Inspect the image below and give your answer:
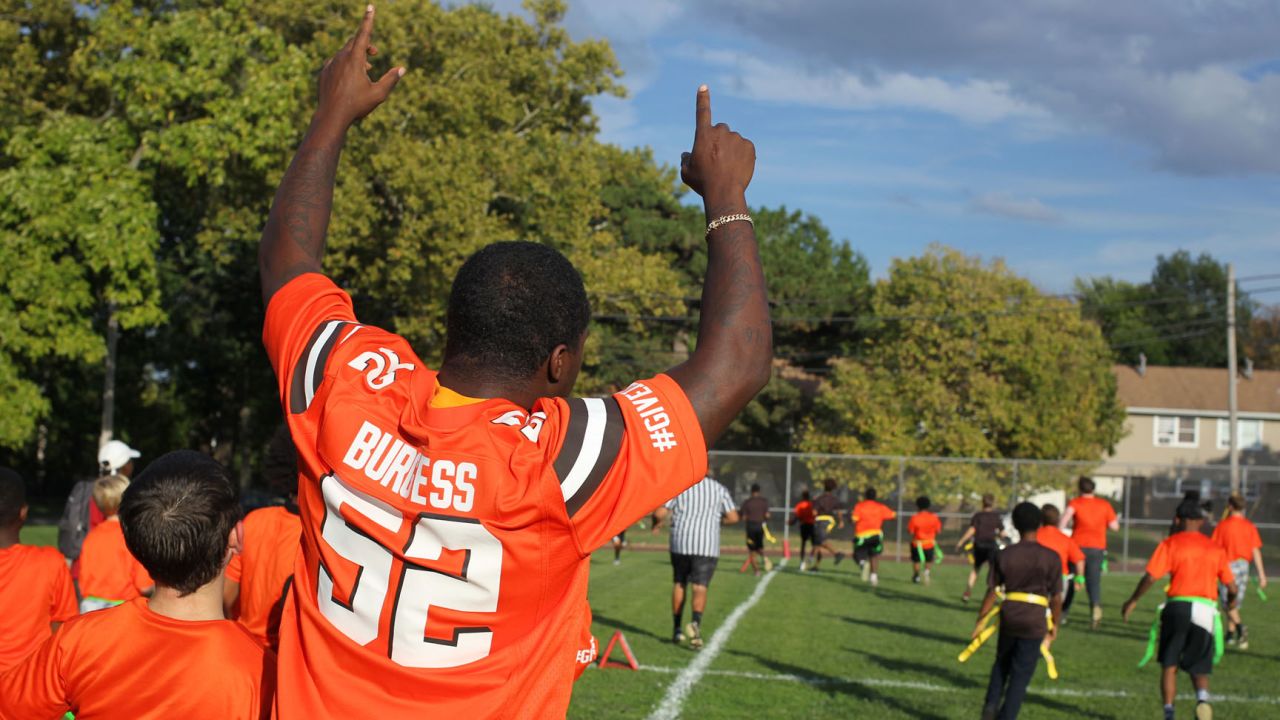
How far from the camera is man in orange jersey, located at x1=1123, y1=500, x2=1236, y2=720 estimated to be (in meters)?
9.98

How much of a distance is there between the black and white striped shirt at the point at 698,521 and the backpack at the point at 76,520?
6247 millimetres

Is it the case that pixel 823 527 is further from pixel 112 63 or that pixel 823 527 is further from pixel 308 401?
pixel 308 401

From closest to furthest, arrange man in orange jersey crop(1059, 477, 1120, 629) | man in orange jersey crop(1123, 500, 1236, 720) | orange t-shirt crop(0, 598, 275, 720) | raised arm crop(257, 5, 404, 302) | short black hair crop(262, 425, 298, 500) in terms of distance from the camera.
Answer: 1. raised arm crop(257, 5, 404, 302)
2. orange t-shirt crop(0, 598, 275, 720)
3. short black hair crop(262, 425, 298, 500)
4. man in orange jersey crop(1123, 500, 1236, 720)
5. man in orange jersey crop(1059, 477, 1120, 629)

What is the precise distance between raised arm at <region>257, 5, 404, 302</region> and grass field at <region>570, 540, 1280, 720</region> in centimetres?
768

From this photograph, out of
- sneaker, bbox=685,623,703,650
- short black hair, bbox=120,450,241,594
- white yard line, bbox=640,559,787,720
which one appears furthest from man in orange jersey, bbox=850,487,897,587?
short black hair, bbox=120,450,241,594

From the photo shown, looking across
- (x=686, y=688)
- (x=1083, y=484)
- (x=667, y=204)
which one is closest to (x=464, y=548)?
(x=686, y=688)

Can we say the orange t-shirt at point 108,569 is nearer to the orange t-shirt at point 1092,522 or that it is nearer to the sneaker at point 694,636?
the sneaker at point 694,636

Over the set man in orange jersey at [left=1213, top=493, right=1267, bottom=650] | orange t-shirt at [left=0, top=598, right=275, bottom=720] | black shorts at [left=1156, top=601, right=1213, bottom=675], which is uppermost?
orange t-shirt at [left=0, top=598, right=275, bottom=720]

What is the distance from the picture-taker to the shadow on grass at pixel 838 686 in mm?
10781

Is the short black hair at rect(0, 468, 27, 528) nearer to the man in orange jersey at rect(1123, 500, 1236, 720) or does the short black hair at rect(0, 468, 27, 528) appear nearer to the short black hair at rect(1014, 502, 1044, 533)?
the short black hair at rect(1014, 502, 1044, 533)

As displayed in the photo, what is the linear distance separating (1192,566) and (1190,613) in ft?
1.30

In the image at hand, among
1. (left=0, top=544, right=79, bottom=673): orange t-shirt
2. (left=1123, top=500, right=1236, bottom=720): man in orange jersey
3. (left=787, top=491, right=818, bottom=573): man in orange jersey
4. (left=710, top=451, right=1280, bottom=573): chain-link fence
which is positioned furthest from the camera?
(left=710, top=451, right=1280, bottom=573): chain-link fence

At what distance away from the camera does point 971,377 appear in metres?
40.0

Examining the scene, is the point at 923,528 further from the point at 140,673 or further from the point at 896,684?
the point at 140,673
